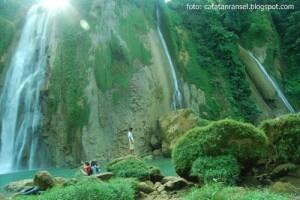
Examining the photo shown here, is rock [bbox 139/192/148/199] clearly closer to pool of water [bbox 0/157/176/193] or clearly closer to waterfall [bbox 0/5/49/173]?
pool of water [bbox 0/157/176/193]

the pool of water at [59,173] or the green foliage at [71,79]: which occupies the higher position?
the green foliage at [71,79]

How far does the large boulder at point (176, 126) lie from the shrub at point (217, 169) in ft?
39.0

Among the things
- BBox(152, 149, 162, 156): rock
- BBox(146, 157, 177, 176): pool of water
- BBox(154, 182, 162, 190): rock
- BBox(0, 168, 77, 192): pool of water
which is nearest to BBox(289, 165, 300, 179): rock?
BBox(154, 182, 162, 190): rock

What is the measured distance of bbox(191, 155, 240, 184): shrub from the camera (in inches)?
441

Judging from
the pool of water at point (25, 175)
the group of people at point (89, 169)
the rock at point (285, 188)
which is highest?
the group of people at point (89, 169)

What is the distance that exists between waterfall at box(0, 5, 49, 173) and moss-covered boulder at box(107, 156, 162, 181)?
10.6 m

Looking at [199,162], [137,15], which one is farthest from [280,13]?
[199,162]

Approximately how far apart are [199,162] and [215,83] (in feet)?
68.6

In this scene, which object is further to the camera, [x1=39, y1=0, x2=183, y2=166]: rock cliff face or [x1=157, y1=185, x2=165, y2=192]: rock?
[x1=39, y1=0, x2=183, y2=166]: rock cliff face

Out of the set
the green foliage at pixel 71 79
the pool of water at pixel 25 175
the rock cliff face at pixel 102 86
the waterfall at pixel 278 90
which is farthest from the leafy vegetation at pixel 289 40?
the pool of water at pixel 25 175

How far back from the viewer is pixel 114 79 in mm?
25891

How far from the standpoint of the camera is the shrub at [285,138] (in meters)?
11.9

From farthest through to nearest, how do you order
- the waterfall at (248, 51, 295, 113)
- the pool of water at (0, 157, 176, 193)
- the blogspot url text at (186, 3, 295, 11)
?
the blogspot url text at (186, 3, 295, 11), the waterfall at (248, 51, 295, 113), the pool of water at (0, 157, 176, 193)

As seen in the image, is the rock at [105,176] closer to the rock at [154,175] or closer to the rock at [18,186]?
the rock at [154,175]
